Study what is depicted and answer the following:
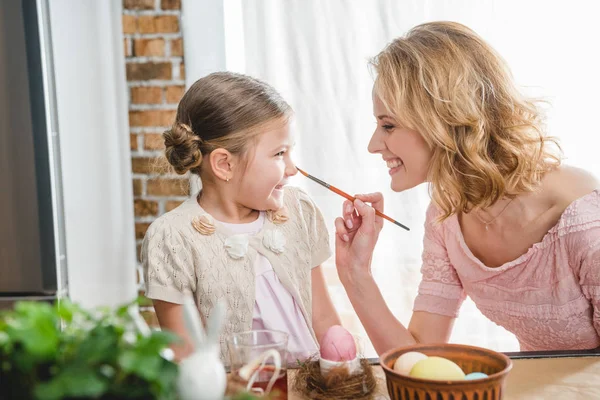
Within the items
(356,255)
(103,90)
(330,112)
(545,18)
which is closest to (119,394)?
(356,255)

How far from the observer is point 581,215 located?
56.5 inches

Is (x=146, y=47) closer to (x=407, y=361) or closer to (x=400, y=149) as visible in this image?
(x=400, y=149)

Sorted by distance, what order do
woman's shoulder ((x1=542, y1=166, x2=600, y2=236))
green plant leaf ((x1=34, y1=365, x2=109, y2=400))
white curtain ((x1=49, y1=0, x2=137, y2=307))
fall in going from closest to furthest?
1. green plant leaf ((x1=34, y1=365, x2=109, y2=400))
2. woman's shoulder ((x1=542, y1=166, x2=600, y2=236))
3. white curtain ((x1=49, y1=0, x2=137, y2=307))

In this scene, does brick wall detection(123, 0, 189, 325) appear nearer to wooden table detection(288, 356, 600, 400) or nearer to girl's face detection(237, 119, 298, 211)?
girl's face detection(237, 119, 298, 211)

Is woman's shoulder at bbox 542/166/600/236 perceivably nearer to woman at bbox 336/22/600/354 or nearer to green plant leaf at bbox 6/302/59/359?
woman at bbox 336/22/600/354

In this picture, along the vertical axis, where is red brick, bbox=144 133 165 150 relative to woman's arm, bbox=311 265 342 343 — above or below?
above

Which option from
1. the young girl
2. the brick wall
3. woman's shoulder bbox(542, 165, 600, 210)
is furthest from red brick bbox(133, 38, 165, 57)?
woman's shoulder bbox(542, 165, 600, 210)

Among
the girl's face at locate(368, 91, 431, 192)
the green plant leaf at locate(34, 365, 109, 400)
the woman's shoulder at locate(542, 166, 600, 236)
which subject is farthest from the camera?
the girl's face at locate(368, 91, 431, 192)

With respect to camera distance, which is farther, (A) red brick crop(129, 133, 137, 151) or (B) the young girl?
(A) red brick crop(129, 133, 137, 151)

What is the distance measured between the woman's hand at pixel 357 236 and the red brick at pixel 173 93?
1.09m

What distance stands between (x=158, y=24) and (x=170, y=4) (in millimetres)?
88

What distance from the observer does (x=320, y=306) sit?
1.63 metres

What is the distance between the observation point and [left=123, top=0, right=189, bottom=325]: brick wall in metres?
2.46

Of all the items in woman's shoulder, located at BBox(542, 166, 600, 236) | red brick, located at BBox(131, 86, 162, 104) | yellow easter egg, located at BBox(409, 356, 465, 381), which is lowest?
yellow easter egg, located at BBox(409, 356, 465, 381)
